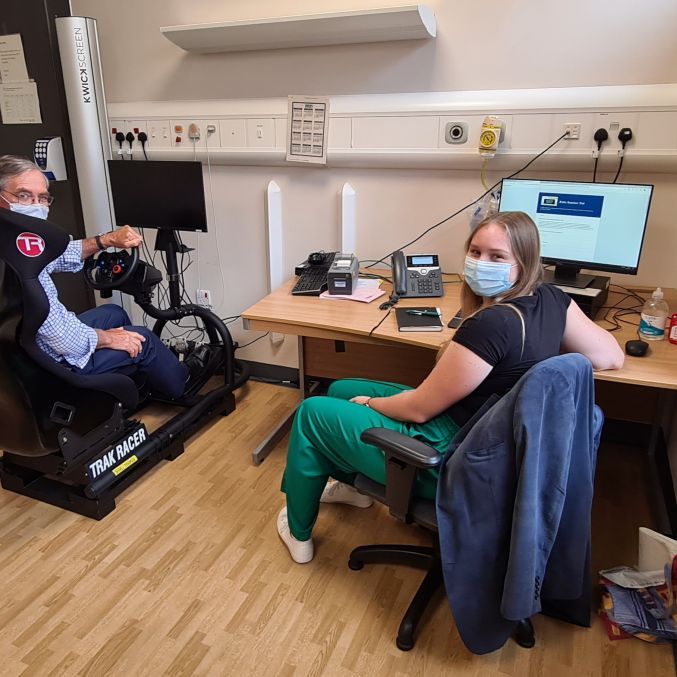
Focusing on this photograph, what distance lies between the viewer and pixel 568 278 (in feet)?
6.85

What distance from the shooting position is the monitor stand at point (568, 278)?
2049 mm

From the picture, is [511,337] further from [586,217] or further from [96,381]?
[96,381]

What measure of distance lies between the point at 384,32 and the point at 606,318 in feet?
4.57

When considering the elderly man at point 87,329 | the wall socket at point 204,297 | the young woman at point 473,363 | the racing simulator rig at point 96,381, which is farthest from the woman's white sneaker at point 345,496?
the wall socket at point 204,297

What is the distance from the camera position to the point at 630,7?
6.52 feet

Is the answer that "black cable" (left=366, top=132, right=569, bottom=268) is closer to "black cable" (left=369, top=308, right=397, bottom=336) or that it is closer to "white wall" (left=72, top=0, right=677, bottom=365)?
"white wall" (left=72, top=0, right=677, bottom=365)

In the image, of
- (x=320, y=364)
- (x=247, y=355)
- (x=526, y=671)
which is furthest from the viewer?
(x=247, y=355)

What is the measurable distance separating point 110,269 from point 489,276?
151 cm

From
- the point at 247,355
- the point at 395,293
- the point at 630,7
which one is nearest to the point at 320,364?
the point at 247,355

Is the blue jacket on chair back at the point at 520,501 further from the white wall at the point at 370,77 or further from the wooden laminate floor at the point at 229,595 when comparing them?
the white wall at the point at 370,77

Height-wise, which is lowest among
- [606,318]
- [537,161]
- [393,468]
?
[393,468]

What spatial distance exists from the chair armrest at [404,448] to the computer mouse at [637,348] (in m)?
0.76

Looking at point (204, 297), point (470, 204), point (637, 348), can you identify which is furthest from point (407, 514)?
point (204, 297)

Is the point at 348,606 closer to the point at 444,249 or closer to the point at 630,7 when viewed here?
the point at 444,249
